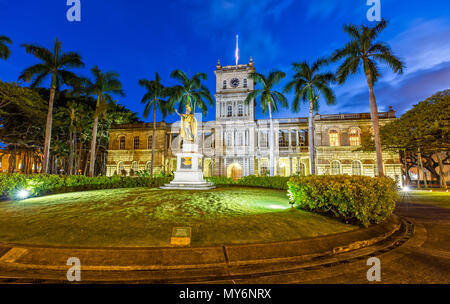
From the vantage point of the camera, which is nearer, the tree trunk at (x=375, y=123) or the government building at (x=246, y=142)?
the tree trunk at (x=375, y=123)

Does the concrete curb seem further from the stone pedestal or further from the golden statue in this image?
the golden statue

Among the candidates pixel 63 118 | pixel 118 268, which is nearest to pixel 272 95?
pixel 118 268

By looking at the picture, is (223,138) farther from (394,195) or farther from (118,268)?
(118,268)

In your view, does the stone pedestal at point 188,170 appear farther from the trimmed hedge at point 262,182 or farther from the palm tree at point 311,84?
the palm tree at point 311,84

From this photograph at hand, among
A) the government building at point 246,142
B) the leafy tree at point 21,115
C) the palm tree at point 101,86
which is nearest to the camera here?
the leafy tree at point 21,115

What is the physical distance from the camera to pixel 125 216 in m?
5.56

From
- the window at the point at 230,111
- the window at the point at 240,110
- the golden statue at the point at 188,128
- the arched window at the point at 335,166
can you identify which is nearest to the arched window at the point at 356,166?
the arched window at the point at 335,166

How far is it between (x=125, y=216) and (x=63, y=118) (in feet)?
92.9

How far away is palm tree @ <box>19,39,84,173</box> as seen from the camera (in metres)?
16.3

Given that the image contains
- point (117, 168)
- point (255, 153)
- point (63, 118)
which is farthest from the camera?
point (117, 168)

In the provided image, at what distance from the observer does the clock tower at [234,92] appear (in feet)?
101

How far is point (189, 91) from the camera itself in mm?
22344

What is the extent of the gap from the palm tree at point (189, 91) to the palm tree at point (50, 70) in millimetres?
8324
